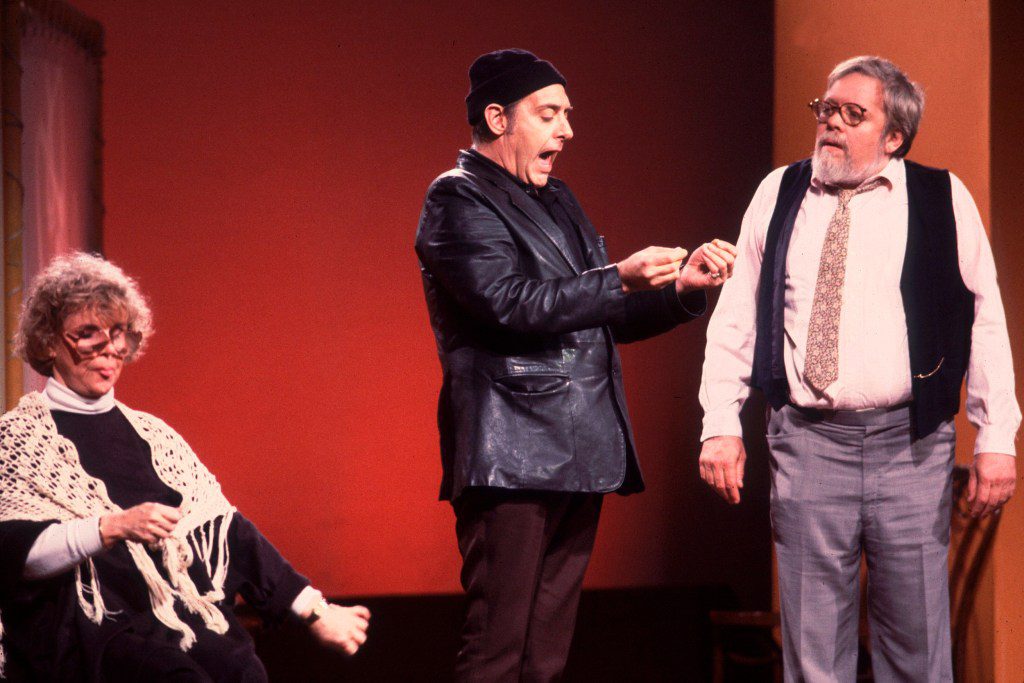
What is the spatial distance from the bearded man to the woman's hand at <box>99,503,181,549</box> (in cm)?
119

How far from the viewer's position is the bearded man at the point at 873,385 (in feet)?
7.59

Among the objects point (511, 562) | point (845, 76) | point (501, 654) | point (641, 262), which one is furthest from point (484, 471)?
point (845, 76)

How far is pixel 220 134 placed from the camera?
165 inches

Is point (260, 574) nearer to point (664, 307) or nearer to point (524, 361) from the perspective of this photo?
point (524, 361)

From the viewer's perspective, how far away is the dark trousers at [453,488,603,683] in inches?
82.7

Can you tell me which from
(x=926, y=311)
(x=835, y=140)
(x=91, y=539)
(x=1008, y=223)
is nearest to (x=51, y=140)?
(x=91, y=539)

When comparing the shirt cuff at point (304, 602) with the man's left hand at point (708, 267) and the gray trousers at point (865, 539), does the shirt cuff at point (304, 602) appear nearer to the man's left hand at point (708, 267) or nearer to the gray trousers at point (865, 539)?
the man's left hand at point (708, 267)

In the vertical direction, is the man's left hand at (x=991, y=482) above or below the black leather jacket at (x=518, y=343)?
below

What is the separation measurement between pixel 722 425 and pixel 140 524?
4.18ft

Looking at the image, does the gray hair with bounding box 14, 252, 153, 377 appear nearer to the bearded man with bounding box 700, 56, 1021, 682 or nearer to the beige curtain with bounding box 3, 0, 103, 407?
the beige curtain with bounding box 3, 0, 103, 407

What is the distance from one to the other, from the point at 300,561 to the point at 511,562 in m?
2.45

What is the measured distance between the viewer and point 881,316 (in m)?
2.33

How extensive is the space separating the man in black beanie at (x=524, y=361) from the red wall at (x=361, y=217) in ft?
6.88

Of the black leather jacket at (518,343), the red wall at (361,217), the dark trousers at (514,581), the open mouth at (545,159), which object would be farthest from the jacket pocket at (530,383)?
the red wall at (361,217)
